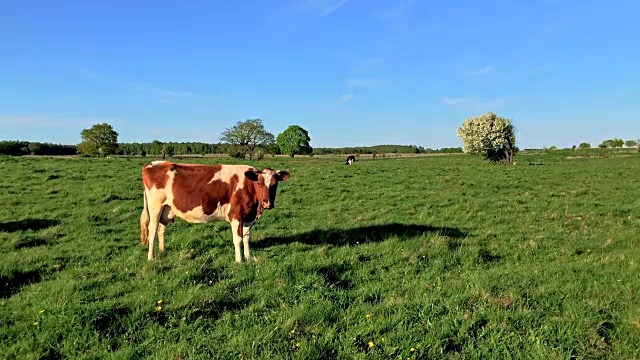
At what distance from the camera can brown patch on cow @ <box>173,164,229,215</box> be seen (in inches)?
343

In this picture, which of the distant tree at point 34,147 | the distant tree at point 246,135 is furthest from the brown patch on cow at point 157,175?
the distant tree at point 34,147

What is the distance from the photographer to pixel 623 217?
1329cm

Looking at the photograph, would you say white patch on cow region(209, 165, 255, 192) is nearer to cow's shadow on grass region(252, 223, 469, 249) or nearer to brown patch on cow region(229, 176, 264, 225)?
brown patch on cow region(229, 176, 264, 225)

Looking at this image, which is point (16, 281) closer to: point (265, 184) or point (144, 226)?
point (144, 226)

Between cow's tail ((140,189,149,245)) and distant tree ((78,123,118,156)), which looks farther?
distant tree ((78,123,118,156))

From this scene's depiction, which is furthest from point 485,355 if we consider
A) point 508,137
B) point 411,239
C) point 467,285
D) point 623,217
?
point 508,137

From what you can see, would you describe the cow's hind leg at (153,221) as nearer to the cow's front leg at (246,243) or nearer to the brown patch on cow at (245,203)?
the brown patch on cow at (245,203)

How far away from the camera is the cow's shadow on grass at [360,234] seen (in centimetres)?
994

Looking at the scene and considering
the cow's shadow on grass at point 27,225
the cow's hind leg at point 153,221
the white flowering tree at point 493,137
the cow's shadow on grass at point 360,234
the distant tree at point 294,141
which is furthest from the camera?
the distant tree at point 294,141

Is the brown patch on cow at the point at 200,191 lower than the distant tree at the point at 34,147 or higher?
lower

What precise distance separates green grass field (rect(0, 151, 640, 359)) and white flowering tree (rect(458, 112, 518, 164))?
46.6 metres

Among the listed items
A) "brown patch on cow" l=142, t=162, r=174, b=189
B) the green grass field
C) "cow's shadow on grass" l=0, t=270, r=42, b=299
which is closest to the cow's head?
the green grass field

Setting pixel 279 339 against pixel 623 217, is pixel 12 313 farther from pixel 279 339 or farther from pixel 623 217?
pixel 623 217

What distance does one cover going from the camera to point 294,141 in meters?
106
